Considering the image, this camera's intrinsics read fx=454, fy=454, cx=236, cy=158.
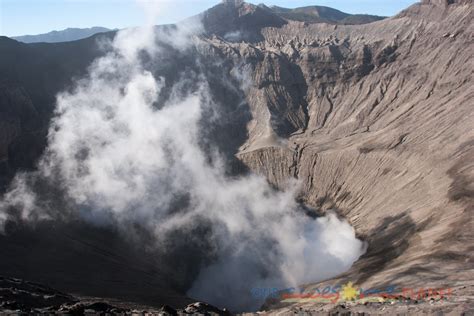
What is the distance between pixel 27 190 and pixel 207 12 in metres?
61.6

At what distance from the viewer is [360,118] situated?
71.0 m

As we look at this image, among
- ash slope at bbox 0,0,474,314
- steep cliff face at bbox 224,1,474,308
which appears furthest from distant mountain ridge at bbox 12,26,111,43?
steep cliff face at bbox 224,1,474,308

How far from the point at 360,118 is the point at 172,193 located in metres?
32.0

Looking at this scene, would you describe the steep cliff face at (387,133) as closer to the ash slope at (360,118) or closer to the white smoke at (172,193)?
the ash slope at (360,118)

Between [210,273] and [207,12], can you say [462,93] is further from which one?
[207,12]

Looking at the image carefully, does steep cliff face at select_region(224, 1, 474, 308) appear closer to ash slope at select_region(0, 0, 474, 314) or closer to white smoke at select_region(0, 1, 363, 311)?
ash slope at select_region(0, 0, 474, 314)

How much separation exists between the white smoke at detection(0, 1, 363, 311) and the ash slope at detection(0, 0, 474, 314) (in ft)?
11.4

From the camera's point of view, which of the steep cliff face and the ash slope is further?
the ash slope

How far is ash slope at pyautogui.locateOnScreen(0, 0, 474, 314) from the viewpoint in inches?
→ 1670

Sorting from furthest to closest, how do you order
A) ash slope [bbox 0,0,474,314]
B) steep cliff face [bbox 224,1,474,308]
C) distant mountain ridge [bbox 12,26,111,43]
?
1. distant mountain ridge [bbox 12,26,111,43]
2. ash slope [bbox 0,0,474,314]
3. steep cliff face [bbox 224,1,474,308]

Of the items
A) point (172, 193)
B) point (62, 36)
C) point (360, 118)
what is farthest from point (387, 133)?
point (62, 36)

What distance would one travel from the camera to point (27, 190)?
49281mm

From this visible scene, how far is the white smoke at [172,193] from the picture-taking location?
51250 millimetres

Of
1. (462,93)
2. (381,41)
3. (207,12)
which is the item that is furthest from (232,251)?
(207,12)
